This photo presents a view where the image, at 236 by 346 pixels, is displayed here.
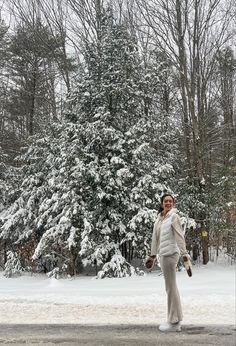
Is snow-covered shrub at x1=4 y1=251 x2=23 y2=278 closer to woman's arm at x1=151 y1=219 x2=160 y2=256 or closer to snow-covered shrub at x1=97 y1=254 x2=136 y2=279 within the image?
snow-covered shrub at x1=97 y1=254 x2=136 y2=279

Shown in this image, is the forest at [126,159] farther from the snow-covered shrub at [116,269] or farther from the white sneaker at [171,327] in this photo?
the white sneaker at [171,327]

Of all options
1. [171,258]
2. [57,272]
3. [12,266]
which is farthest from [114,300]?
[12,266]

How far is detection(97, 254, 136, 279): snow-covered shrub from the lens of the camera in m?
13.7

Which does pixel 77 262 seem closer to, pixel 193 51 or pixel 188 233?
pixel 188 233

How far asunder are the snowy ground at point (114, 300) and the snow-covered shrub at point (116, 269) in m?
0.32

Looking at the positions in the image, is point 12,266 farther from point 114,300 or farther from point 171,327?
point 171,327

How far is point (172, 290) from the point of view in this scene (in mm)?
6941

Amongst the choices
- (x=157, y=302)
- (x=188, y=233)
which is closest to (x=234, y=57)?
(x=188, y=233)

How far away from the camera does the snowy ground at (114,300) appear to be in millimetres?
8188

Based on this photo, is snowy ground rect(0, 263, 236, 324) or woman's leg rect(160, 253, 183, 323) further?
snowy ground rect(0, 263, 236, 324)

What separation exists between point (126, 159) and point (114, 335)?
28.9 feet

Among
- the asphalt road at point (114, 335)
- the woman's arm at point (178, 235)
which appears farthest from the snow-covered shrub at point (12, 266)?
the woman's arm at point (178, 235)

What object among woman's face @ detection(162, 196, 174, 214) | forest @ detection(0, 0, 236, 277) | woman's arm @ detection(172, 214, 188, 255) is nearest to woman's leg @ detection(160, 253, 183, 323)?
woman's arm @ detection(172, 214, 188, 255)

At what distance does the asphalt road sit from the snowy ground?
0.56 m
